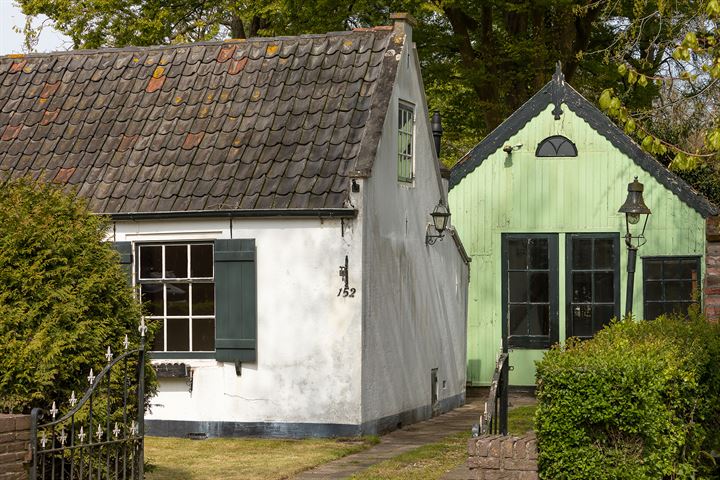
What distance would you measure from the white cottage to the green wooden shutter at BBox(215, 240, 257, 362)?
0.7 inches

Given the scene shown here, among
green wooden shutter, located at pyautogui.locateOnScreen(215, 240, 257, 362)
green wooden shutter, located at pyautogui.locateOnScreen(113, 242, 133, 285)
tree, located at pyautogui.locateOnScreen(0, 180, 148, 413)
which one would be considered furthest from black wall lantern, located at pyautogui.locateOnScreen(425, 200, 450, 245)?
tree, located at pyautogui.locateOnScreen(0, 180, 148, 413)

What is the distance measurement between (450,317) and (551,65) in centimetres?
1152

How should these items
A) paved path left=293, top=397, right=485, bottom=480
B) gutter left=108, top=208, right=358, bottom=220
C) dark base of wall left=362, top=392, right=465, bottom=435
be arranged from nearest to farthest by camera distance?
paved path left=293, top=397, right=485, bottom=480 < gutter left=108, top=208, right=358, bottom=220 < dark base of wall left=362, top=392, right=465, bottom=435

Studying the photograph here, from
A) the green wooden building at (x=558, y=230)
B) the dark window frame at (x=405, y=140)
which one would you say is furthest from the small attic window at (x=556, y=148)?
the dark window frame at (x=405, y=140)

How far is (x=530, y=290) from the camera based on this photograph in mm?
24328

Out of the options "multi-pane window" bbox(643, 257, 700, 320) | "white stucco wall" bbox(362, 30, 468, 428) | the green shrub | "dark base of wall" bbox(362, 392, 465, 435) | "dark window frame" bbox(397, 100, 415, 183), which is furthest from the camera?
"multi-pane window" bbox(643, 257, 700, 320)

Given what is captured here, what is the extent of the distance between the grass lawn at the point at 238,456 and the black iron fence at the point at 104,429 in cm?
198

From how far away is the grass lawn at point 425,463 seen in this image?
43.7ft

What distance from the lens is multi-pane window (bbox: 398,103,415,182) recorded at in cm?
1855

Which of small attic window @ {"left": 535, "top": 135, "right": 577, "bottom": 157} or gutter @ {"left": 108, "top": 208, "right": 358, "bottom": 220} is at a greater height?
small attic window @ {"left": 535, "top": 135, "right": 577, "bottom": 157}

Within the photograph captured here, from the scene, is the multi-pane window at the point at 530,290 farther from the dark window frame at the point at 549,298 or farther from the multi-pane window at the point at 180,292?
the multi-pane window at the point at 180,292

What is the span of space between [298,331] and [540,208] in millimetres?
8983

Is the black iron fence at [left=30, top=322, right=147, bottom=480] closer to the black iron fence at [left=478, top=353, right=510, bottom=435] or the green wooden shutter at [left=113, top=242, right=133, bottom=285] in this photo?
the black iron fence at [left=478, top=353, right=510, bottom=435]

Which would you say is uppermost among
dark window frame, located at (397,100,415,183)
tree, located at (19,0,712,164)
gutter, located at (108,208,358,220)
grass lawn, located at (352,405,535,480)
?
tree, located at (19,0,712,164)
